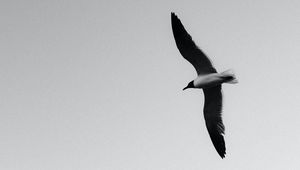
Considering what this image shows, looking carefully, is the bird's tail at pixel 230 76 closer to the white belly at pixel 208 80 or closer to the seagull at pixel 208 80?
the seagull at pixel 208 80

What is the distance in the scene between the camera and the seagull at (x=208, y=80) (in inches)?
598

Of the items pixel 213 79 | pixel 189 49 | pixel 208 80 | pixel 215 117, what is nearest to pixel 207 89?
pixel 208 80

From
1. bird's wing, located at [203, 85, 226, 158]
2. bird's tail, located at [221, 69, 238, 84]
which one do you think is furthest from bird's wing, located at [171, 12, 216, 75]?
bird's wing, located at [203, 85, 226, 158]

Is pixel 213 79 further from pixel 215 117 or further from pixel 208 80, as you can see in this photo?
pixel 215 117

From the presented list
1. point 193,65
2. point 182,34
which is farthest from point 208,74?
point 182,34

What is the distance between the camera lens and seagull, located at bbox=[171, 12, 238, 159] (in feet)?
49.9

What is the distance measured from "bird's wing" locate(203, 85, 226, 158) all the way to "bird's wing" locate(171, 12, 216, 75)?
1.08 meters

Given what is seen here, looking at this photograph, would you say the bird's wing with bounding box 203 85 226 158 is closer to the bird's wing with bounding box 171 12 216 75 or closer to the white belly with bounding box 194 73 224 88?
the white belly with bounding box 194 73 224 88

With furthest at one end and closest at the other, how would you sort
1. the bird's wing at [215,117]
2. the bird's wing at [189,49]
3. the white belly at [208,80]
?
the bird's wing at [215,117]
the white belly at [208,80]
the bird's wing at [189,49]

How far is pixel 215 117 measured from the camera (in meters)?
16.9

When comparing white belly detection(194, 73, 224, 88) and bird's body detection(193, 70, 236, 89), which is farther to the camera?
white belly detection(194, 73, 224, 88)

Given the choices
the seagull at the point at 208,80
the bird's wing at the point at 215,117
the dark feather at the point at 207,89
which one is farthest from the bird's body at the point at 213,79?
the bird's wing at the point at 215,117

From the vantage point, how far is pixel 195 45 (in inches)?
593

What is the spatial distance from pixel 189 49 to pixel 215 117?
3131mm
